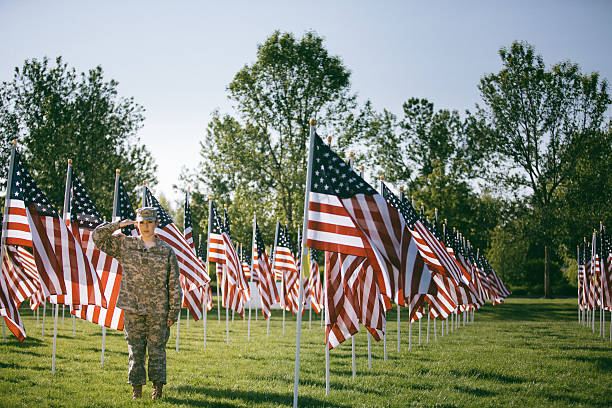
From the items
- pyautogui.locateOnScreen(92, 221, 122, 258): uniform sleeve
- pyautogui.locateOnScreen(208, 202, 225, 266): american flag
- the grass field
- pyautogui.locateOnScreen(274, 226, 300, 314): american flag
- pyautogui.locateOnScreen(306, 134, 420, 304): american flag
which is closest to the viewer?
pyautogui.locateOnScreen(92, 221, 122, 258): uniform sleeve

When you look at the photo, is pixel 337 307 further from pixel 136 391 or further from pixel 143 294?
pixel 136 391

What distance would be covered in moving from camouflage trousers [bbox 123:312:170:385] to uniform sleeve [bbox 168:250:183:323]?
14 centimetres

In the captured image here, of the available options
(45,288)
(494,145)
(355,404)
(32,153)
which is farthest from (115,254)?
(494,145)

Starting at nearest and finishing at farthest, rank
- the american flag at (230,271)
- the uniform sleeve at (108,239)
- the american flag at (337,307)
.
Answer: the uniform sleeve at (108,239)
the american flag at (337,307)
the american flag at (230,271)

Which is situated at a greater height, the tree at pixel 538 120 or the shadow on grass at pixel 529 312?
the tree at pixel 538 120

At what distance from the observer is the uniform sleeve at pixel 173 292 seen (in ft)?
24.8

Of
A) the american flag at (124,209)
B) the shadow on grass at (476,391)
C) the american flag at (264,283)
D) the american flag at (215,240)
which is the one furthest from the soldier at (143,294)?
the american flag at (264,283)

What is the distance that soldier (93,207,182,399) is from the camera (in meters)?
7.43

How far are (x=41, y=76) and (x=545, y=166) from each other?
34.4 m

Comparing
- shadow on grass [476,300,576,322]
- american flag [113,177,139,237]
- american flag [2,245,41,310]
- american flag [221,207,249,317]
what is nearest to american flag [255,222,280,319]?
american flag [221,207,249,317]

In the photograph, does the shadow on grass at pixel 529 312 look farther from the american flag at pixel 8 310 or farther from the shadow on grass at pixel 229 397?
the american flag at pixel 8 310

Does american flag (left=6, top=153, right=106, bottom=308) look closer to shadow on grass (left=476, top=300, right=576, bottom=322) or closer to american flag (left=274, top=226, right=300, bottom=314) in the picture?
american flag (left=274, top=226, right=300, bottom=314)

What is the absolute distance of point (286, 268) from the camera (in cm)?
2050

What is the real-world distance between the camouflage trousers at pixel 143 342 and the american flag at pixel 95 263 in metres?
2.27
